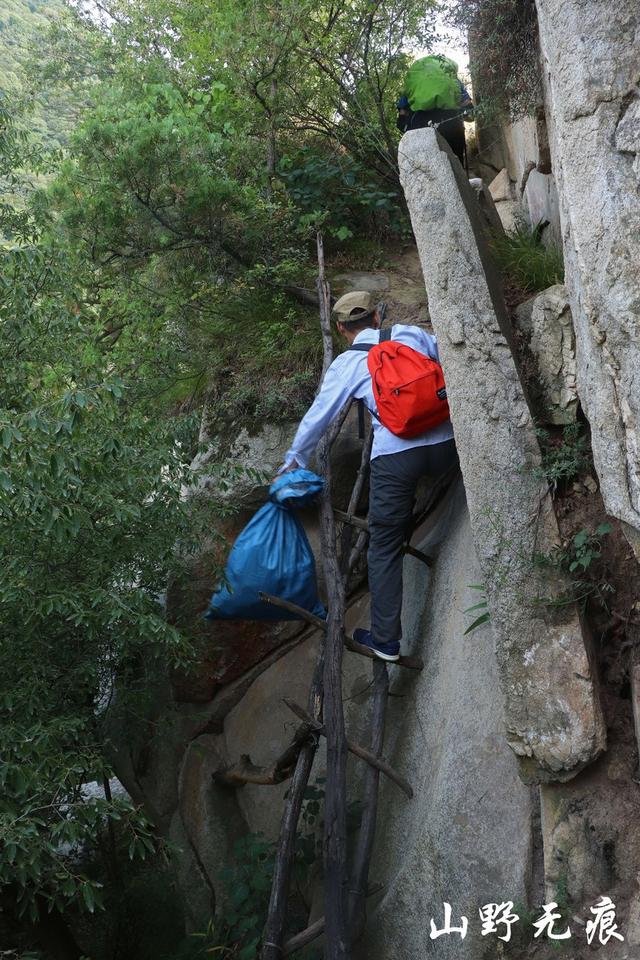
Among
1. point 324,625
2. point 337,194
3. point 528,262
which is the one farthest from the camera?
point 337,194

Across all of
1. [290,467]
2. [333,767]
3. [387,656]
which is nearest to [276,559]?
[290,467]

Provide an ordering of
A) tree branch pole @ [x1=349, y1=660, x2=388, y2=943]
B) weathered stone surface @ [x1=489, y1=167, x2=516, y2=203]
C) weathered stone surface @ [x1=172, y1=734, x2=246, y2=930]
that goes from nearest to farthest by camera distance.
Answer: tree branch pole @ [x1=349, y1=660, x2=388, y2=943] < weathered stone surface @ [x1=172, y1=734, x2=246, y2=930] < weathered stone surface @ [x1=489, y1=167, x2=516, y2=203]

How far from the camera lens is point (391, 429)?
5.11m

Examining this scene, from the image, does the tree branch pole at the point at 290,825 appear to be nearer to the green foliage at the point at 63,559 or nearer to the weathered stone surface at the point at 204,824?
the green foliage at the point at 63,559

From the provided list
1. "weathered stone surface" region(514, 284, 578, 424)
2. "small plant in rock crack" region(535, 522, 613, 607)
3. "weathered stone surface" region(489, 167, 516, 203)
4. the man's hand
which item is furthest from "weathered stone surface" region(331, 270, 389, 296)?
"small plant in rock crack" region(535, 522, 613, 607)

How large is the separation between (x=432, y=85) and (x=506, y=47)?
1.63 m

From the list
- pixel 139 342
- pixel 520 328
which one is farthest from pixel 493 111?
pixel 139 342

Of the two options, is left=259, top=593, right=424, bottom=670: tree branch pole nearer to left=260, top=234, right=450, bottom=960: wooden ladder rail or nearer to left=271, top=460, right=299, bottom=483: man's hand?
left=260, top=234, right=450, bottom=960: wooden ladder rail

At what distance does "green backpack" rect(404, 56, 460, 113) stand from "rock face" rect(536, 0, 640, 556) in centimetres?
406

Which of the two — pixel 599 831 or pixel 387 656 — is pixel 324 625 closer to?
pixel 387 656

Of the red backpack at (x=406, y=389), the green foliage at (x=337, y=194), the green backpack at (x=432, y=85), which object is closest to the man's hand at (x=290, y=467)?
the red backpack at (x=406, y=389)

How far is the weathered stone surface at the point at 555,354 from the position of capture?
15.8ft

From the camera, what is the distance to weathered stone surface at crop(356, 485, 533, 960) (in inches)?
173

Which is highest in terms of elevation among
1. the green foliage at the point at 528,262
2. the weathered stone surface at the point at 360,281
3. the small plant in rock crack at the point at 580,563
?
the weathered stone surface at the point at 360,281
